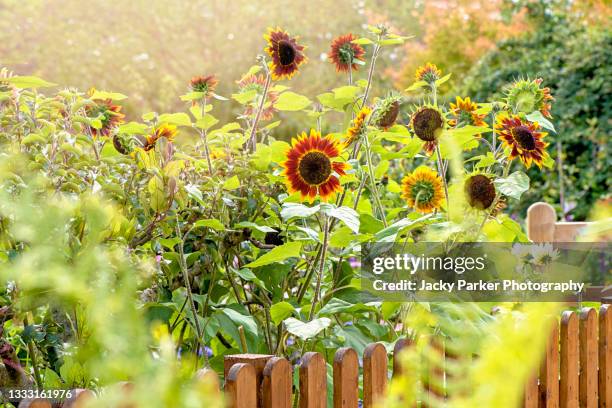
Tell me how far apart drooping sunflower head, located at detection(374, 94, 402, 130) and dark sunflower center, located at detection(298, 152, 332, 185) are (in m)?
0.30

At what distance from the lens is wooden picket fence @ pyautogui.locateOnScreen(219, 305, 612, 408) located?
4.88 feet

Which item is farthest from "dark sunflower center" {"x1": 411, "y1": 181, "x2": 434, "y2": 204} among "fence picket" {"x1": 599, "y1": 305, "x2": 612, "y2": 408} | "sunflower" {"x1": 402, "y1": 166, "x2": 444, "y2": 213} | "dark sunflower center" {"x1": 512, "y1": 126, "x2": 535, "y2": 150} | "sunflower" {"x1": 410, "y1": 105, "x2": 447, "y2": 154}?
"fence picket" {"x1": 599, "y1": 305, "x2": 612, "y2": 408}

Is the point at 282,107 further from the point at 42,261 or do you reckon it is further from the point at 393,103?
the point at 42,261

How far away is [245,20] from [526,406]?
16064 millimetres

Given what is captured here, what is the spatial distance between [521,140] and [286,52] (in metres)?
0.63

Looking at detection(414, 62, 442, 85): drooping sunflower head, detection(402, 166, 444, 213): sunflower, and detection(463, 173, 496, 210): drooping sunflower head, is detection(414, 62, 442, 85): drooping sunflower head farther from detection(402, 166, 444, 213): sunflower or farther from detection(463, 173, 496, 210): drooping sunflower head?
detection(463, 173, 496, 210): drooping sunflower head

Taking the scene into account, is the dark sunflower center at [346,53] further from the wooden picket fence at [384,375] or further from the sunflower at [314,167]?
Answer: the wooden picket fence at [384,375]

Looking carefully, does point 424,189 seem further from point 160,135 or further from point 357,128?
point 160,135

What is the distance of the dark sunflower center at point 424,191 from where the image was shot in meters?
2.10

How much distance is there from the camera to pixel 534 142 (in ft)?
6.45

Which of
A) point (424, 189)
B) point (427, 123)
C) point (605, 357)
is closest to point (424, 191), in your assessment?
point (424, 189)

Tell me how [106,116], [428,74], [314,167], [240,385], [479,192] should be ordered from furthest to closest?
1. [428,74]
2. [106,116]
3. [479,192]
4. [314,167]
5. [240,385]

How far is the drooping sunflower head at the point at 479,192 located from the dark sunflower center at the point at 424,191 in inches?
7.6

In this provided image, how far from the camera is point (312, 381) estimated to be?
1.57 metres
